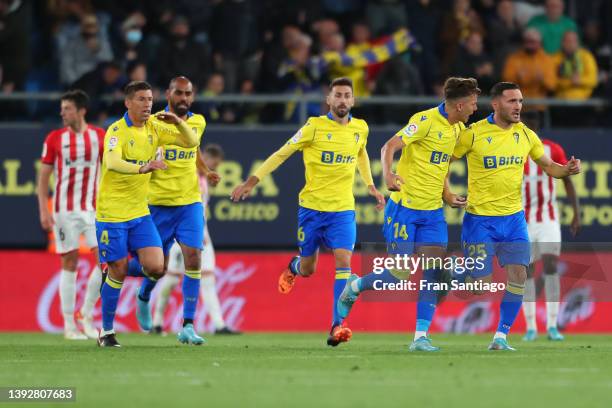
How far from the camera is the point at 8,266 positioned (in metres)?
→ 17.7

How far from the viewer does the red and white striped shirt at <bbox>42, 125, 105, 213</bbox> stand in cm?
1485

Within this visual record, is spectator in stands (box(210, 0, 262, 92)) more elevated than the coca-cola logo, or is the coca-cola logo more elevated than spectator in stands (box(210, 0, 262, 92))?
spectator in stands (box(210, 0, 262, 92))

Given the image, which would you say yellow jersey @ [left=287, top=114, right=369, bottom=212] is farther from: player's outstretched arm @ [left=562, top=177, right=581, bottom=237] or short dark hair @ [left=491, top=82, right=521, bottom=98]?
player's outstretched arm @ [left=562, top=177, right=581, bottom=237]

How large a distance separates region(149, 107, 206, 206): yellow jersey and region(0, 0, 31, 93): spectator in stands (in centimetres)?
555

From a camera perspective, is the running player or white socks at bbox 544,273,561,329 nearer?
the running player

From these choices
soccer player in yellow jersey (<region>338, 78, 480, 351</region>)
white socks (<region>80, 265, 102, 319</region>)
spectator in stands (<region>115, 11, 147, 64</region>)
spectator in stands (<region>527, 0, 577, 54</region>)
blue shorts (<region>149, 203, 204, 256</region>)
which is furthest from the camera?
spectator in stands (<region>527, 0, 577, 54</region>)

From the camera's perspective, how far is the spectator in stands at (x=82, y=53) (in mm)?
18391

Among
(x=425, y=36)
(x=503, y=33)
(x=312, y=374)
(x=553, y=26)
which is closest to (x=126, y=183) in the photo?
(x=312, y=374)

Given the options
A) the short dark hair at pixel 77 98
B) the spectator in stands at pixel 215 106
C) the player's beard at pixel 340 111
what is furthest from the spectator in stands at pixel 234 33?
the player's beard at pixel 340 111

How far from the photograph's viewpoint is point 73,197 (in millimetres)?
15109

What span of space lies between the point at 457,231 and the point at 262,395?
1079cm

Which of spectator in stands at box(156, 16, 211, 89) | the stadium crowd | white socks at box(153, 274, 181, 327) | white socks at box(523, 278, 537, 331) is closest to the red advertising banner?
white socks at box(523, 278, 537, 331)

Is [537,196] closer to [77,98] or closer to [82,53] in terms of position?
[77,98]

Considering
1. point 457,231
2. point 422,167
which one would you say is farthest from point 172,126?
point 457,231
